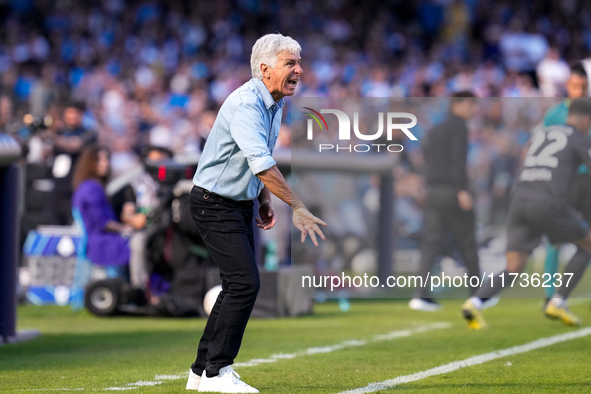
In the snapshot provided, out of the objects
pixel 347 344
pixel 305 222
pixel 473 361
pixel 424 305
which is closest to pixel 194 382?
pixel 305 222

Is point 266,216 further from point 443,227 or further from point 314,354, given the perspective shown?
point 443,227

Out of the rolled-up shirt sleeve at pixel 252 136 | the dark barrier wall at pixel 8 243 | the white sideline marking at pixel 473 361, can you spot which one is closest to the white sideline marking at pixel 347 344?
the white sideline marking at pixel 473 361

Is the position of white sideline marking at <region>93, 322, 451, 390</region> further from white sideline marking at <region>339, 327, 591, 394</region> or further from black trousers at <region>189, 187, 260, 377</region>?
white sideline marking at <region>339, 327, 591, 394</region>

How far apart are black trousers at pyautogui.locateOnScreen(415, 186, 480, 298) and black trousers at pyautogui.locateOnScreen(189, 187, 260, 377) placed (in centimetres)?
560

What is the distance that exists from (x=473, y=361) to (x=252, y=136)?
8.84ft

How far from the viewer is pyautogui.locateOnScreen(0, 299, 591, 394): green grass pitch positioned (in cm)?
572

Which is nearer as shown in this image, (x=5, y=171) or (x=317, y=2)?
(x=5, y=171)

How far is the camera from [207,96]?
21016 millimetres

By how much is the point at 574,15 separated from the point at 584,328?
21356 mm

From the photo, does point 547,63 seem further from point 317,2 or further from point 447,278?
point 447,278

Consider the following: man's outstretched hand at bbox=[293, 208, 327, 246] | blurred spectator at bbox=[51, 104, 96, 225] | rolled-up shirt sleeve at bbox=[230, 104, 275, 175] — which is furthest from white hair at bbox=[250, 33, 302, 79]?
blurred spectator at bbox=[51, 104, 96, 225]

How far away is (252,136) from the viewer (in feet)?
16.4

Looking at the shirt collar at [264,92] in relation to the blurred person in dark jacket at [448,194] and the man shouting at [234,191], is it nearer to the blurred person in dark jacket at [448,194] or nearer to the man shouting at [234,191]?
the man shouting at [234,191]

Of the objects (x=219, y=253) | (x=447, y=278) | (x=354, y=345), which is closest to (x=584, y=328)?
(x=447, y=278)
